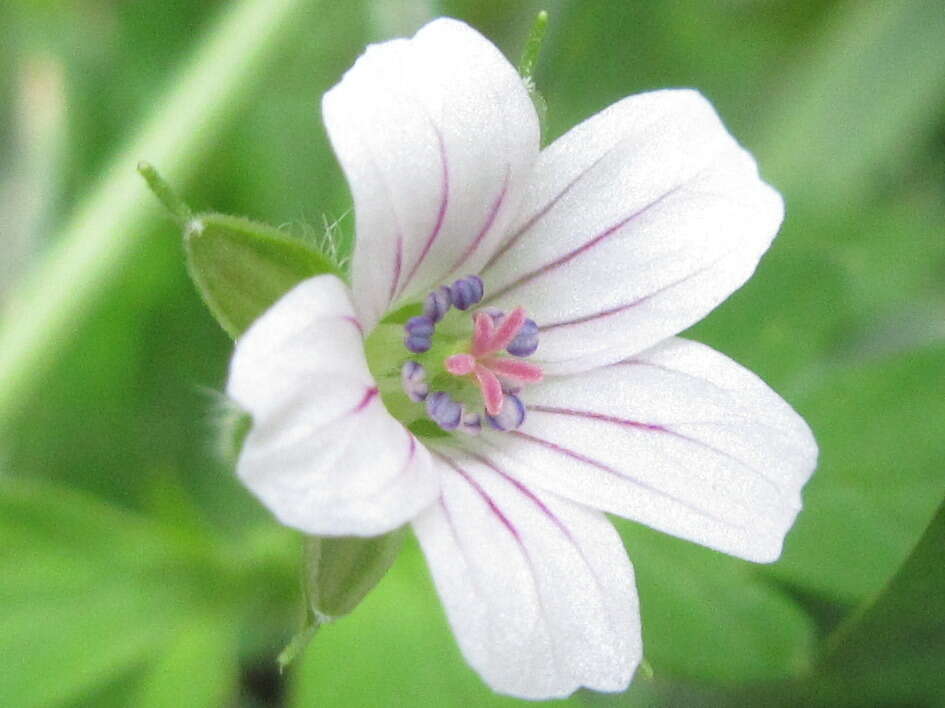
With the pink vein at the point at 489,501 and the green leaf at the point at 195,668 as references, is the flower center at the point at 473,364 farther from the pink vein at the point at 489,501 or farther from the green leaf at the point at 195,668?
the green leaf at the point at 195,668

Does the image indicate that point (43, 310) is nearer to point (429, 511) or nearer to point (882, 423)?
point (429, 511)

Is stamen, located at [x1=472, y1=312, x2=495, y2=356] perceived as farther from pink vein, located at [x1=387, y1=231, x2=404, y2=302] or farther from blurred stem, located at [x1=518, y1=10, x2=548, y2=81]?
blurred stem, located at [x1=518, y1=10, x2=548, y2=81]

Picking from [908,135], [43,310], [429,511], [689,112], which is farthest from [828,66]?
[429,511]

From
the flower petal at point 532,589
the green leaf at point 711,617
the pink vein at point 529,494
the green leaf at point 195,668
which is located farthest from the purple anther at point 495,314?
the green leaf at point 195,668

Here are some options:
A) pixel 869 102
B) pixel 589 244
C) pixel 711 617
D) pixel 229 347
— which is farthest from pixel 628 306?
pixel 869 102

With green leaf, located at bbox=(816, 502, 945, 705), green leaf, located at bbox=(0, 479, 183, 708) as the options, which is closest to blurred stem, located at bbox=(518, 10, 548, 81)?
green leaf, located at bbox=(816, 502, 945, 705)
